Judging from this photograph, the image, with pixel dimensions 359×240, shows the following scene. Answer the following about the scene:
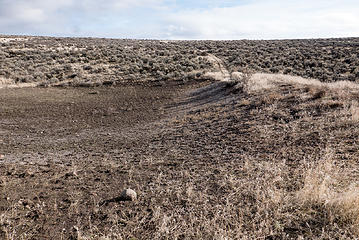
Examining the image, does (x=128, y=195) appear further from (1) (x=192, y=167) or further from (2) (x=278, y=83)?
(2) (x=278, y=83)

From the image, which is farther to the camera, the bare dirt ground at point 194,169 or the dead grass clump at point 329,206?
the bare dirt ground at point 194,169

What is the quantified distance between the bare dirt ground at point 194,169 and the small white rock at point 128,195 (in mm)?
140

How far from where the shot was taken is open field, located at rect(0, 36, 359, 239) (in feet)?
11.7

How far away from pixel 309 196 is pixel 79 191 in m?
4.12

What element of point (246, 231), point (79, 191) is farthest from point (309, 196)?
point (79, 191)

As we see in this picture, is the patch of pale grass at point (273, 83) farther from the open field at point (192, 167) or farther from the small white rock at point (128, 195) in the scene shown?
the small white rock at point (128, 195)

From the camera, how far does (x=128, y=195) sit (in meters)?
4.44

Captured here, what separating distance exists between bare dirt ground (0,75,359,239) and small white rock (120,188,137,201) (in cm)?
14

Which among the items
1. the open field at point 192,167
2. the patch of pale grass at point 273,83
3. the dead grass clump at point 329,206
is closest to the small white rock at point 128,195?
the open field at point 192,167

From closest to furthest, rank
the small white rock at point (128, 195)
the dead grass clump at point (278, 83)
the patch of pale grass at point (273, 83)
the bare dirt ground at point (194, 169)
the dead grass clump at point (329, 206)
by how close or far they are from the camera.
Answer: the dead grass clump at point (329, 206)
the bare dirt ground at point (194, 169)
the small white rock at point (128, 195)
the dead grass clump at point (278, 83)
the patch of pale grass at point (273, 83)

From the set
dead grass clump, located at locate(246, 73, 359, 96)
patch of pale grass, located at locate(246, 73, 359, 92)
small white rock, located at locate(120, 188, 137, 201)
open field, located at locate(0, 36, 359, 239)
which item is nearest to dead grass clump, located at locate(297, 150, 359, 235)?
open field, located at locate(0, 36, 359, 239)

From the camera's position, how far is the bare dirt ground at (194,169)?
3568 millimetres

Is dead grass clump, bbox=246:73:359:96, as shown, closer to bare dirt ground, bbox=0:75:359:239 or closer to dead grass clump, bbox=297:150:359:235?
bare dirt ground, bbox=0:75:359:239

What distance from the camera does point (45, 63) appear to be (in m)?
26.5
